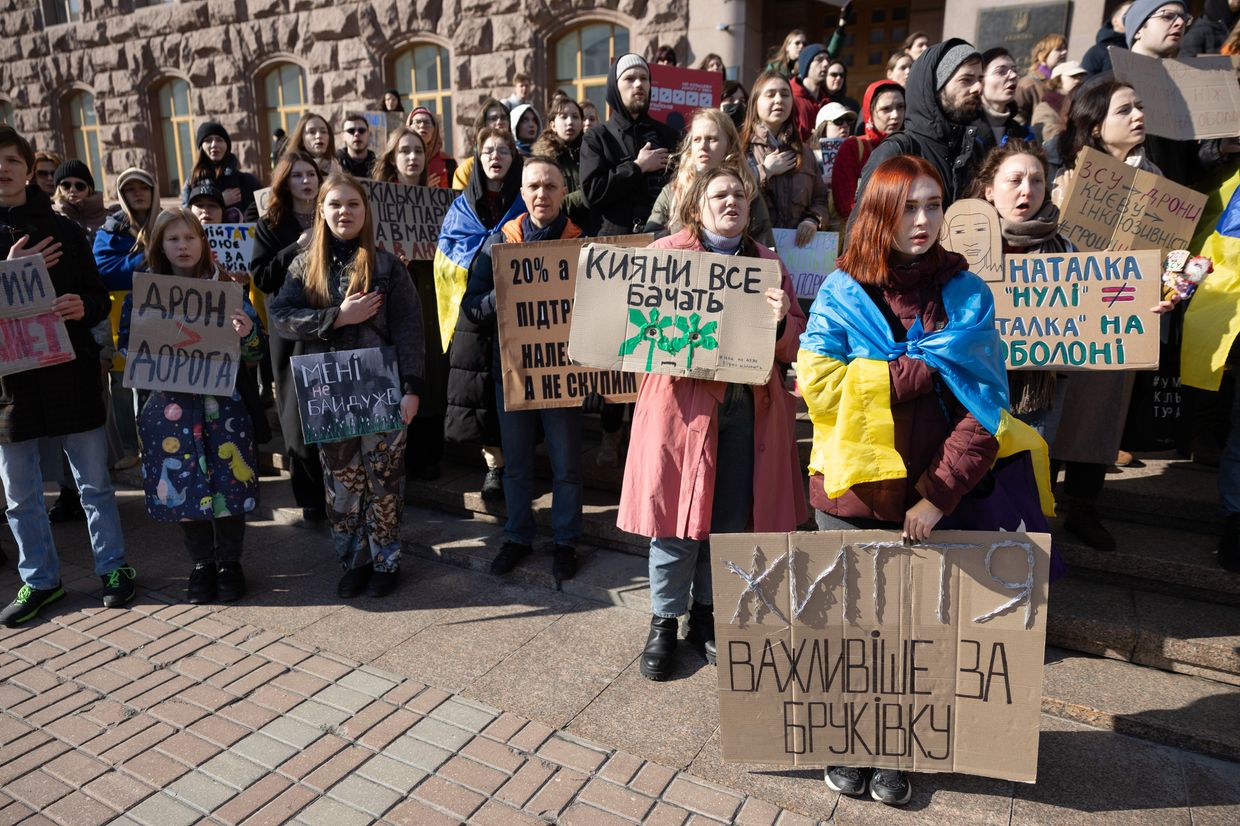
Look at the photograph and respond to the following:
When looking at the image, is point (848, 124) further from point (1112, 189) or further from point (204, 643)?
point (204, 643)

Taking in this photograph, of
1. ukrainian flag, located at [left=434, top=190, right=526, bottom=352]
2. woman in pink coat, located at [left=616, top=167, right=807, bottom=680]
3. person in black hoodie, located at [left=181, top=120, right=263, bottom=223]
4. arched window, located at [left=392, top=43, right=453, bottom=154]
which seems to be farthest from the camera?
arched window, located at [left=392, top=43, right=453, bottom=154]

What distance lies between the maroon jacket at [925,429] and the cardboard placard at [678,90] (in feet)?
9.68

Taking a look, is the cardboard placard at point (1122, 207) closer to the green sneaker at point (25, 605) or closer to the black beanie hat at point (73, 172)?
the green sneaker at point (25, 605)

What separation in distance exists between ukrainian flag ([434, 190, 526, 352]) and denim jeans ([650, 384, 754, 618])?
5.76 ft

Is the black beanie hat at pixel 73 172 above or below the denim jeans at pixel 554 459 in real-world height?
above

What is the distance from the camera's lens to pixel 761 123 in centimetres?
459

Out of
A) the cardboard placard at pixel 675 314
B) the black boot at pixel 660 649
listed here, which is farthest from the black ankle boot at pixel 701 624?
the cardboard placard at pixel 675 314

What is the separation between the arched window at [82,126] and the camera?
15.6 meters

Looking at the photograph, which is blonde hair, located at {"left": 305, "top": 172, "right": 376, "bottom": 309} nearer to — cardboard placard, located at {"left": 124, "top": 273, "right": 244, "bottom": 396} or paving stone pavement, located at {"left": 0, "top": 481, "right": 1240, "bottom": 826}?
cardboard placard, located at {"left": 124, "top": 273, "right": 244, "bottom": 396}

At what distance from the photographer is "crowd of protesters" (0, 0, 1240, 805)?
242 centimetres

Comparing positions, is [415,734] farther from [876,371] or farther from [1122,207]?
[1122,207]

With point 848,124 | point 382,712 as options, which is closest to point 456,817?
point 382,712

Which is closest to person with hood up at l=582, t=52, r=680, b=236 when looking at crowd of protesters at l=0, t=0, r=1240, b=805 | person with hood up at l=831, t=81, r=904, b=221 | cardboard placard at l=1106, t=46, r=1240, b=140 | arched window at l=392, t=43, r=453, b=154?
crowd of protesters at l=0, t=0, r=1240, b=805

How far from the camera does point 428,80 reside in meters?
11.9
